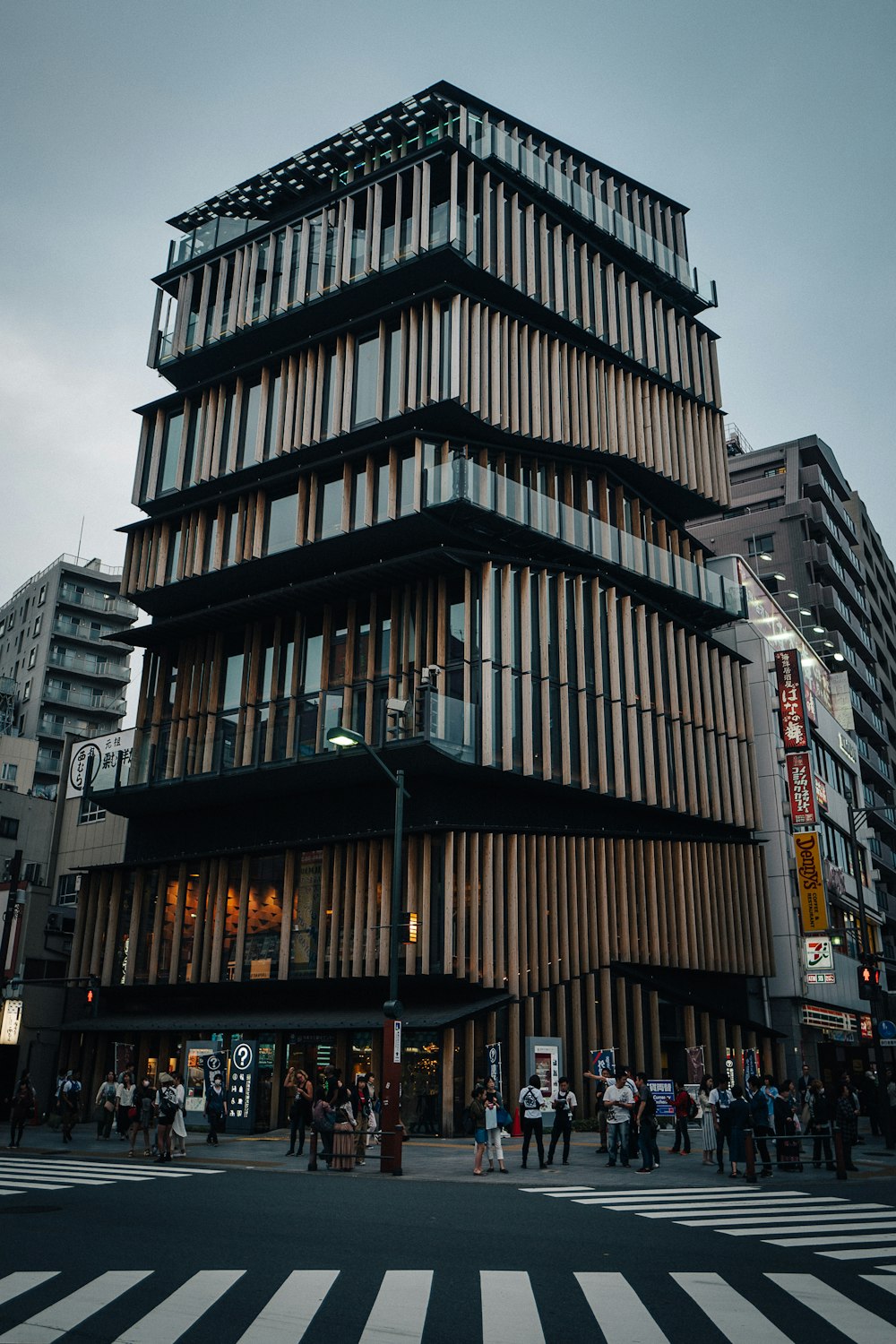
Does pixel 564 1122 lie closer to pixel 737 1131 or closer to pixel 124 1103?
pixel 737 1131

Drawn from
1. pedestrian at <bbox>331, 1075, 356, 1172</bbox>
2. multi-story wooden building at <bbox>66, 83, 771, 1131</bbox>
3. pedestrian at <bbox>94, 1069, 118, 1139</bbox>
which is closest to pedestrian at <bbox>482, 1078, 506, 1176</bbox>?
pedestrian at <bbox>331, 1075, 356, 1172</bbox>

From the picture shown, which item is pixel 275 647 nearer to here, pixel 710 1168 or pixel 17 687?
pixel 710 1168

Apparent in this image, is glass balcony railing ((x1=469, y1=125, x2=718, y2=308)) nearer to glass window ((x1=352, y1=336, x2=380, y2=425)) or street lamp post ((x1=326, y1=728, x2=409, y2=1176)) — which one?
glass window ((x1=352, y1=336, x2=380, y2=425))

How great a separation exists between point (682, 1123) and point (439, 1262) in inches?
591

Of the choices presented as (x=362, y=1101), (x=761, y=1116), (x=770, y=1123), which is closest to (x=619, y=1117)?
(x=761, y=1116)

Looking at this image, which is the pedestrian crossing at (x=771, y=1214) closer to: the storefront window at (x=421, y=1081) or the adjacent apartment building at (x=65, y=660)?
the storefront window at (x=421, y=1081)

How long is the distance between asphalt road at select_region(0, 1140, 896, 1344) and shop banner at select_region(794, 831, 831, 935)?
74.1 ft

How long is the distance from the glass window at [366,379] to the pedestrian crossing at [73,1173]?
2405 centimetres

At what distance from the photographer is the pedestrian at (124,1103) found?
27.5 m

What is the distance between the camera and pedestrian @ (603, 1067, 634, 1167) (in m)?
20.8

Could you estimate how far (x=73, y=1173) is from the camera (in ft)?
63.2

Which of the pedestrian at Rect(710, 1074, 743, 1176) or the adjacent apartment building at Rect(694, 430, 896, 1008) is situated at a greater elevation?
the adjacent apartment building at Rect(694, 430, 896, 1008)

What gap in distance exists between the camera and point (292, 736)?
34656mm

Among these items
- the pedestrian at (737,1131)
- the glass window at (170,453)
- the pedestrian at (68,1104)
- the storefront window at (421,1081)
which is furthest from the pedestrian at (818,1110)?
the glass window at (170,453)
